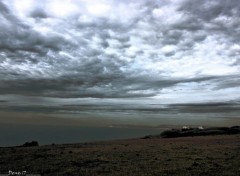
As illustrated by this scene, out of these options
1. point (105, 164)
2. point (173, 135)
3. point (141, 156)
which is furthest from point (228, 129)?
point (105, 164)

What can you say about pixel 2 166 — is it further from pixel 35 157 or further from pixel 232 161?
pixel 232 161

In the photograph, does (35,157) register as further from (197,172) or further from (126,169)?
(197,172)

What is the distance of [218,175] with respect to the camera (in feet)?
89.9

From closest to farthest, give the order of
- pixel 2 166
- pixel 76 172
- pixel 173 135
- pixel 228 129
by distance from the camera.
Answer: pixel 76 172, pixel 2 166, pixel 173 135, pixel 228 129

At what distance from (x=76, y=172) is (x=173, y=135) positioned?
5744 centimetres

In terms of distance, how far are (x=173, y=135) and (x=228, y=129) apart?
16528mm

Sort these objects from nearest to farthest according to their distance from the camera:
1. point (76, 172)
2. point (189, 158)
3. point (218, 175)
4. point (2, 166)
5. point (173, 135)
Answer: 1. point (218, 175)
2. point (76, 172)
3. point (2, 166)
4. point (189, 158)
5. point (173, 135)

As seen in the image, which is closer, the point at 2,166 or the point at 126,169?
the point at 126,169

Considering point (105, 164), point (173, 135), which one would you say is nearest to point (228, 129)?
point (173, 135)

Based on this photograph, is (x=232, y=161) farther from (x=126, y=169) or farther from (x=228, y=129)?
(x=228, y=129)

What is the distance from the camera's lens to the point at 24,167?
33.1 metres

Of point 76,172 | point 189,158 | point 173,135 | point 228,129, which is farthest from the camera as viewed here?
point 228,129

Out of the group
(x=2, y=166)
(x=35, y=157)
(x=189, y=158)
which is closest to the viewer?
(x=2, y=166)

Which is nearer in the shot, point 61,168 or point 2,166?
point 61,168
